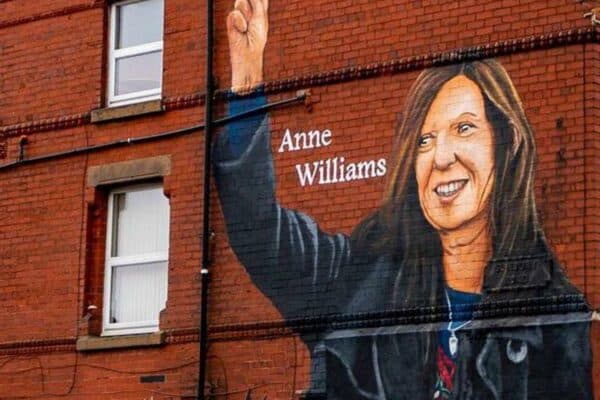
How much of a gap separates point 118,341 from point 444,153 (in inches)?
179

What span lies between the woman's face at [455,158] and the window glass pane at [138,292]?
367 cm

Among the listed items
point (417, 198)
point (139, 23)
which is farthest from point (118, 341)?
point (417, 198)

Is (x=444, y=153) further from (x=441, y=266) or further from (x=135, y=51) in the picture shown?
(x=135, y=51)

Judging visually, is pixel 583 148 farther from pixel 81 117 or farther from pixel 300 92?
pixel 81 117

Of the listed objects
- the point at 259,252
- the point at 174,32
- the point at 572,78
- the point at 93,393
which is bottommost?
the point at 93,393

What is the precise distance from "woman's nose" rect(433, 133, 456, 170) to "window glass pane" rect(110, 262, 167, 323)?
380cm

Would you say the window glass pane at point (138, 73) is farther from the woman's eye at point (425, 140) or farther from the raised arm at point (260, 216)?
the woman's eye at point (425, 140)

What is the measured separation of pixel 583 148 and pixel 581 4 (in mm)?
1468

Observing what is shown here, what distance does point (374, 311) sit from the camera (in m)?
16.7

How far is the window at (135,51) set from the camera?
19.4m

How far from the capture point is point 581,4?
52.6 feet

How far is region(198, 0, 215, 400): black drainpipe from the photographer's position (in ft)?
58.2

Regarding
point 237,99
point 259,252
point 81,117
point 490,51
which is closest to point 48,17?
point 81,117

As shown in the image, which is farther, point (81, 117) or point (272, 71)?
point (81, 117)
